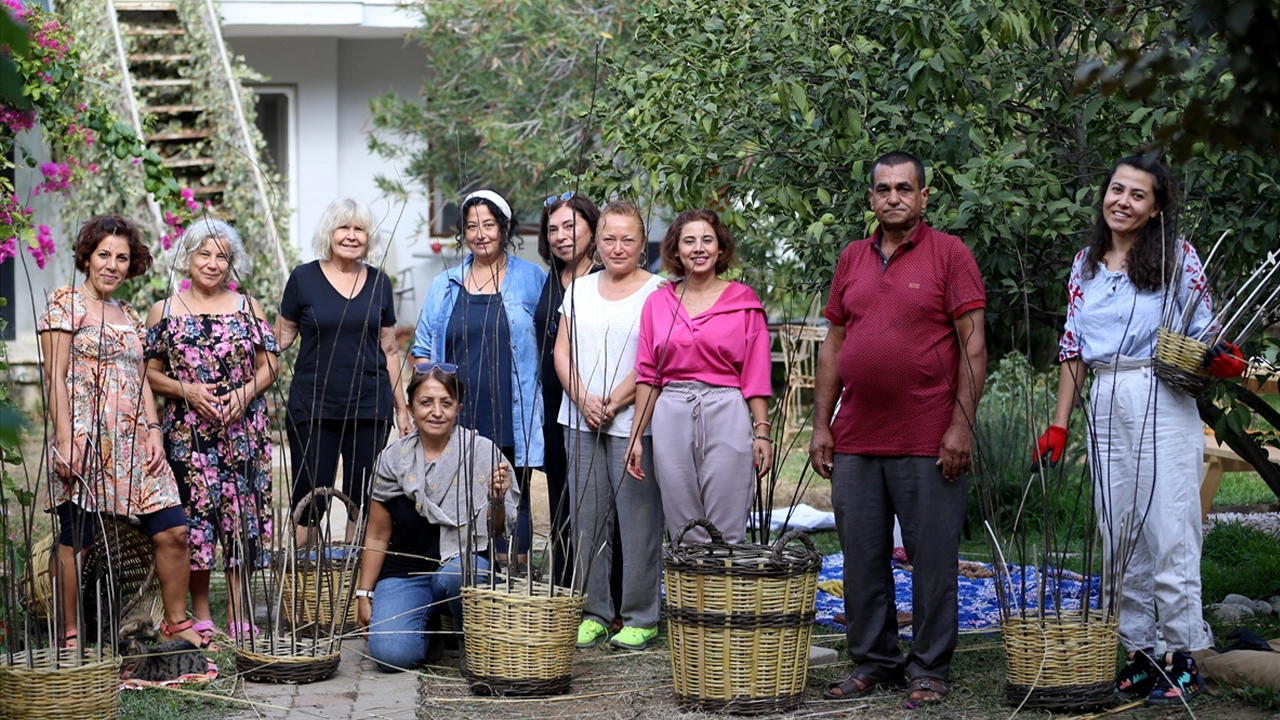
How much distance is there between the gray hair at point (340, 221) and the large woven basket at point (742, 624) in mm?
2022

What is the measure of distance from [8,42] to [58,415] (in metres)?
3.55

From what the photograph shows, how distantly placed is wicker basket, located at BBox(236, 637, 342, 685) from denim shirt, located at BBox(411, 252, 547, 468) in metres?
1.15

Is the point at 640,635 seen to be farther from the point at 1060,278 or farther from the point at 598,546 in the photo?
the point at 1060,278

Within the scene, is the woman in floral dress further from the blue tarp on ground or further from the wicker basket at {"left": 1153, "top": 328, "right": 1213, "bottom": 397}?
the wicker basket at {"left": 1153, "top": 328, "right": 1213, "bottom": 397}

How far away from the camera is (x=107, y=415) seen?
481 cm

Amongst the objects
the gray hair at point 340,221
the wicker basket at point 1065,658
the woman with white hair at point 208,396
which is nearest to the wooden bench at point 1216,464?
the wicker basket at point 1065,658

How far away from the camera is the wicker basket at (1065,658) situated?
13.0 feet

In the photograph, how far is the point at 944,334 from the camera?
4184mm

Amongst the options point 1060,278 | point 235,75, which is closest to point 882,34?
point 1060,278

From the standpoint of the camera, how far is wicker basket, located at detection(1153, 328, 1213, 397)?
394 cm

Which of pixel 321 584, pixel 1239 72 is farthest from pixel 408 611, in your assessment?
pixel 1239 72

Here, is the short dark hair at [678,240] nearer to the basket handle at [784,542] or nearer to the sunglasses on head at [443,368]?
the sunglasses on head at [443,368]

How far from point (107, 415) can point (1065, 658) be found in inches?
132

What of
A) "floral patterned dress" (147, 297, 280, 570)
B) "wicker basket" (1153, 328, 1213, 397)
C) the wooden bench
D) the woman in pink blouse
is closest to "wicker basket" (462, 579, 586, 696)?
the woman in pink blouse
